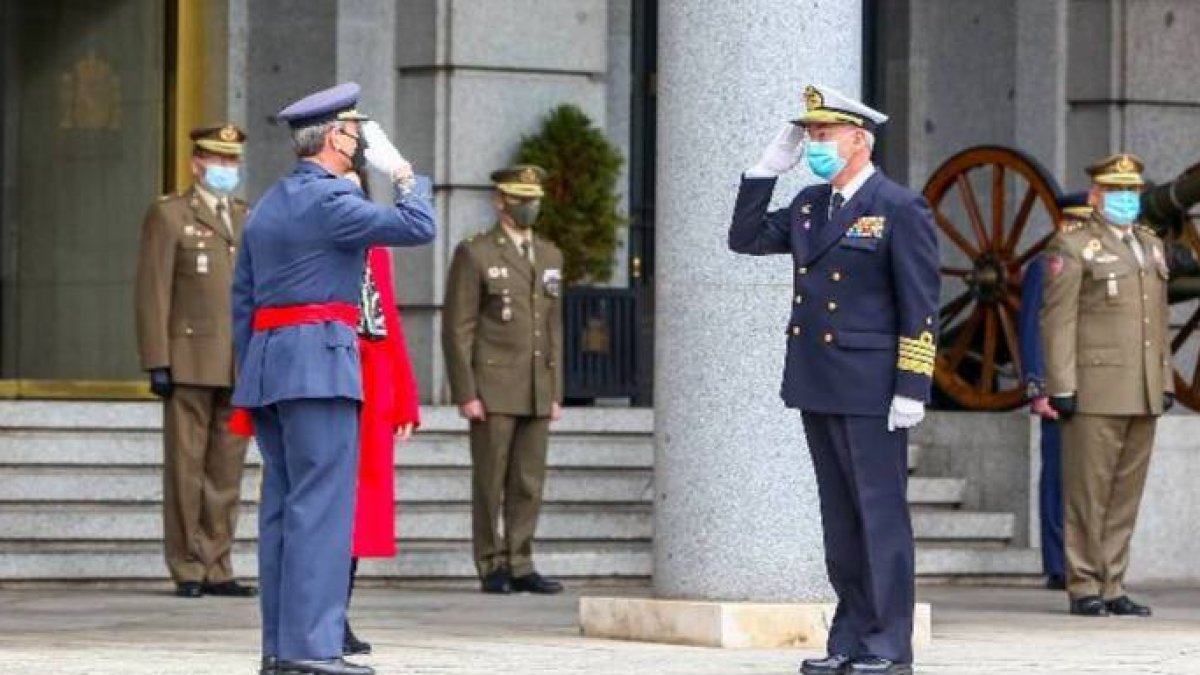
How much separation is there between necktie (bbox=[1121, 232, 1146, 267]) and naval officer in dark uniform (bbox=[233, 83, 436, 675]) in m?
5.89

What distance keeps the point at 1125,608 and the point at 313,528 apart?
5881mm

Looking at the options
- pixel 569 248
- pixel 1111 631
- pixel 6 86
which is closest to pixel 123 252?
pixel 6 86

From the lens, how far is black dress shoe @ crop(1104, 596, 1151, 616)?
16062 millimetres

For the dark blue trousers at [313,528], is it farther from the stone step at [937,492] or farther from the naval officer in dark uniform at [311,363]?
the stone step at [937,492]

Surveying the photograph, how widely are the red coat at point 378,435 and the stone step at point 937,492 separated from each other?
22.3 feet

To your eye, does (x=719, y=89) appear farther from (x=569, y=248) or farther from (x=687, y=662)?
(x=569, y=248)

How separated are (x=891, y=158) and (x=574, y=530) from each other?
4.90m

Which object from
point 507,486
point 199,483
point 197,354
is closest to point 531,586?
point 507,486

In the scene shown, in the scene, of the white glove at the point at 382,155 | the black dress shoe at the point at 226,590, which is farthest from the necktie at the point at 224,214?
the white glove at the point at 382,155

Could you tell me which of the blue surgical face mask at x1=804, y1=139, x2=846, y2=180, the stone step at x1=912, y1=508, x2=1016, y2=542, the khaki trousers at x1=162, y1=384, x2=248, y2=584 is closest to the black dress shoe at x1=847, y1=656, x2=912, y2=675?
the blue surgical face mask at x1=804, y1=139, x2=846, y2=180

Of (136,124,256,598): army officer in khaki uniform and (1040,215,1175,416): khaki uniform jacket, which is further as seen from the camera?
(136,124,256,598): army officer in khaki uniform

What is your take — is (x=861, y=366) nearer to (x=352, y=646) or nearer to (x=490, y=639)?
(x=352, y=646)

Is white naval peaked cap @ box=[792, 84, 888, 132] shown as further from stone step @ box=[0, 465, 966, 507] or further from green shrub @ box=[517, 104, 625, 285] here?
green shrub @ box=[517, 104, 625, 285]

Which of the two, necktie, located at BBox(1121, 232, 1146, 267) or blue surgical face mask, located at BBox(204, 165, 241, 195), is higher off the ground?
blue surgical face mask, located at BBox(204, 165, 241, 195)
